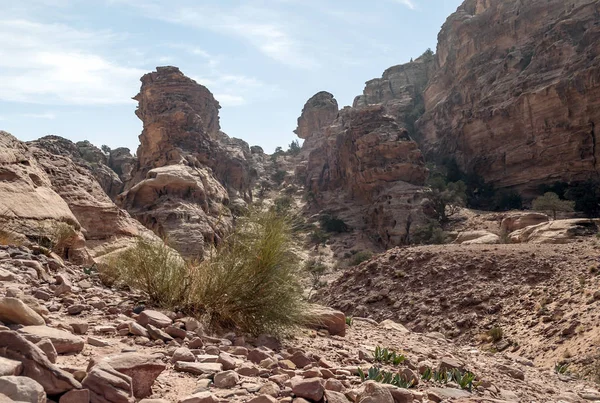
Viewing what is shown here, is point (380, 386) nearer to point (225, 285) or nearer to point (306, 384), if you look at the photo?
point (306, 384)

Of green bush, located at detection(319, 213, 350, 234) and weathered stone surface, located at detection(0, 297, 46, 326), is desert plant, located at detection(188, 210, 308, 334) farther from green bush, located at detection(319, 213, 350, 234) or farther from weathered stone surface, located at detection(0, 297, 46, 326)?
green bush, located at detection(319, 213, 350, 234)

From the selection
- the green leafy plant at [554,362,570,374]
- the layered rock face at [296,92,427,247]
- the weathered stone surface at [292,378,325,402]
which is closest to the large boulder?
the layered rock face at [296,92,427,247]

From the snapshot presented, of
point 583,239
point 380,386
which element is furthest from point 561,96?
point 380,386

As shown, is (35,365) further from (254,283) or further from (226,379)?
(254,283)

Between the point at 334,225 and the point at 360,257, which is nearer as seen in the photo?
the point at 360,257

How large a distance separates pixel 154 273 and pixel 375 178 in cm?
4092

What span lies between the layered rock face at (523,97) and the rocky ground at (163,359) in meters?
39.4

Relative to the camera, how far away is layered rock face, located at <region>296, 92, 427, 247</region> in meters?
41.2

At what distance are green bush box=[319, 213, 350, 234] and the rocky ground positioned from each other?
126 feet

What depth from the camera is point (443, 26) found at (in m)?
74.8

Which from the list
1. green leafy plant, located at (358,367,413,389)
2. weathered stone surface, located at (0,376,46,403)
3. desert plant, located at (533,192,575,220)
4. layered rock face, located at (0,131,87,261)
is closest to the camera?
weathered stone surface, located at (0,376,46,403)

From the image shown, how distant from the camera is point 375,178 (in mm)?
45562

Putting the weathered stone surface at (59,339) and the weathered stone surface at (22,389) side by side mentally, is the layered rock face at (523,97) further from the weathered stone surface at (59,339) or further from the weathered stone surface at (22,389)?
the weathered stone surface at (22,389)

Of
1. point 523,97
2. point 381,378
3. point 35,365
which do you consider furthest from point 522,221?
point 35,365
